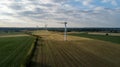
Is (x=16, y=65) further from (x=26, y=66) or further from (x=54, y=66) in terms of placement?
(x=54, y=66)

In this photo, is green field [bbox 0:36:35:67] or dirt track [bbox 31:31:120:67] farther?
green field [bbox 0:36:35:67]

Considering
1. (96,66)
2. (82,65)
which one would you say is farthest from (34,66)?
(96,66)

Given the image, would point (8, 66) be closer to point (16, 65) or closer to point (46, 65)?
point (16, 65)

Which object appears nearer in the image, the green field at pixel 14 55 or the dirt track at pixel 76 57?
the dirt track at pixel 76 57

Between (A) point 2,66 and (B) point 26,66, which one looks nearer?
(B) point 26,66

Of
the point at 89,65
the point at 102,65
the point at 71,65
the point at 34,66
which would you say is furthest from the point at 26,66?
the point at 102,65

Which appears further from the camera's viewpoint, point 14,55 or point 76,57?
point 14,55

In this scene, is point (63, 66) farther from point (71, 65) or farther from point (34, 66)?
point (34, 66)

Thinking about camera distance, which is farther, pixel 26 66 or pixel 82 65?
pixel 82 65

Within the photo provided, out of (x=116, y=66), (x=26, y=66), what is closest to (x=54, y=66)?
(x=26, y=66)
